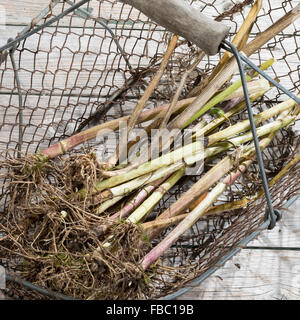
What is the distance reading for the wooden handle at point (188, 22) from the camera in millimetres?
623

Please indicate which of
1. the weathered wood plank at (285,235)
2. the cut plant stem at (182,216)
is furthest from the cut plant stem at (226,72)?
the weathered wood plank at (285,235)

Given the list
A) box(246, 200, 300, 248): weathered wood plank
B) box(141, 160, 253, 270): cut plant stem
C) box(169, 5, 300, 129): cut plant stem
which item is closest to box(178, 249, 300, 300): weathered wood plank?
box(246, 200, 300, 248): weathered wood plank

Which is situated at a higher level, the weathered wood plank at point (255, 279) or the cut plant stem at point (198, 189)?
the cut plant stem at point (198, 189)

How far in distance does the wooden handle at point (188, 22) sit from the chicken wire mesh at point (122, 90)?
263mm

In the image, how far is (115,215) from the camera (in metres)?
0.77

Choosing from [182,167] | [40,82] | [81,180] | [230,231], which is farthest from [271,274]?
[40,82]

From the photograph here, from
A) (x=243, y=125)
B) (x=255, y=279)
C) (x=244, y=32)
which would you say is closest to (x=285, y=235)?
(x=255, y=279)

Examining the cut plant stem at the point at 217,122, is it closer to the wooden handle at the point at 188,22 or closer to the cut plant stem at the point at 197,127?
the cut plant stem at the point at 197,127

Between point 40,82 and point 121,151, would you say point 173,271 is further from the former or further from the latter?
point 40,82

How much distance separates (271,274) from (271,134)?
0.70 feet

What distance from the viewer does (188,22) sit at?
63 centimetres

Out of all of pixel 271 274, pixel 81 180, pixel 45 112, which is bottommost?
pixel 271 274

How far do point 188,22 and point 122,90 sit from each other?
13.7 inches

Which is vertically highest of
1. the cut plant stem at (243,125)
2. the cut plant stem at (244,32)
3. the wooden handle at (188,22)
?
the cut plant stem at (244,32)
